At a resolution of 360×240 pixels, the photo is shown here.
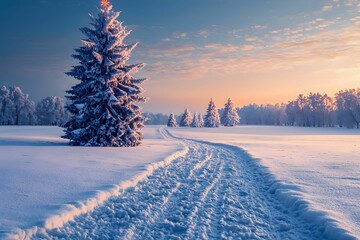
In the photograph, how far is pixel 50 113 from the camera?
93.8 m

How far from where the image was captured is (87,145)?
18.9 m

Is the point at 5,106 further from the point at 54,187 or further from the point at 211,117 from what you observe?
the point at 54,187

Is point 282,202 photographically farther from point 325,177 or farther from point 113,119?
point 113,119

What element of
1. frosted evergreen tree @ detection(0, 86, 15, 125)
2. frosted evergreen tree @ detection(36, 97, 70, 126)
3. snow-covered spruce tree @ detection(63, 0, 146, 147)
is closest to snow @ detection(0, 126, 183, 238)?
snow-covered spruce tree @ detection(63, 0, 146, 147)

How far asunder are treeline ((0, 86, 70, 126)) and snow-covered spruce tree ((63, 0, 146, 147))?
64.5 metres

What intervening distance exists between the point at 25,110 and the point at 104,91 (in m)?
81.6

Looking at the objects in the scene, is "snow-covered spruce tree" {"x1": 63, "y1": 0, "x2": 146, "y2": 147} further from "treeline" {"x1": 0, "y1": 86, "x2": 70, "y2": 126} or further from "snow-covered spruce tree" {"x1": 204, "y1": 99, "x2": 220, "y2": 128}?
"snow-covered spruce tree" {"x1": 204, "y1": 99, "x2": 220, "y2": 128}

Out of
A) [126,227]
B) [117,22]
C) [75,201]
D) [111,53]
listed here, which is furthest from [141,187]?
[117,22]

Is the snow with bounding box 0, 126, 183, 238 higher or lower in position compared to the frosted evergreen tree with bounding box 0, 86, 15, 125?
lower

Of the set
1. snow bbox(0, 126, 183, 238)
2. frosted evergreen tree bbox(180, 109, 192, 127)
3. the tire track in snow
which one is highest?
frosted evergreen tree bbox(180, 109, 192, 127)

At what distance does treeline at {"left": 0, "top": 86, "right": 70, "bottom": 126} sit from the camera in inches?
3191

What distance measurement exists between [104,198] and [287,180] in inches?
241

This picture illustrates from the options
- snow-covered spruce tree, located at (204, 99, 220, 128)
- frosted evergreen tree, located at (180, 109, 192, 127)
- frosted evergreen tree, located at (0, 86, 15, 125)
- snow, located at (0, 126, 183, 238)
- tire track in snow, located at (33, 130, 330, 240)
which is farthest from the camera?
frosted evergreen tree, located at (180, 109, 192, 127)

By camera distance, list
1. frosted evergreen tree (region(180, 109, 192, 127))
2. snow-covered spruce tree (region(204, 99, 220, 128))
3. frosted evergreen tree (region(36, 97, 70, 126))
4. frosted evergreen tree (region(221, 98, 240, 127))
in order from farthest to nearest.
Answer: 1. frosted evergreen tree (region(180, 109, 192, 127))
2. frosted evergreen tree (region(221, 98, 240, 127))
3. frosted evergreen tree (region(36, 97, 70, 126))
4. snow-covered spruce tree (region(204, 99, 220, 128))
